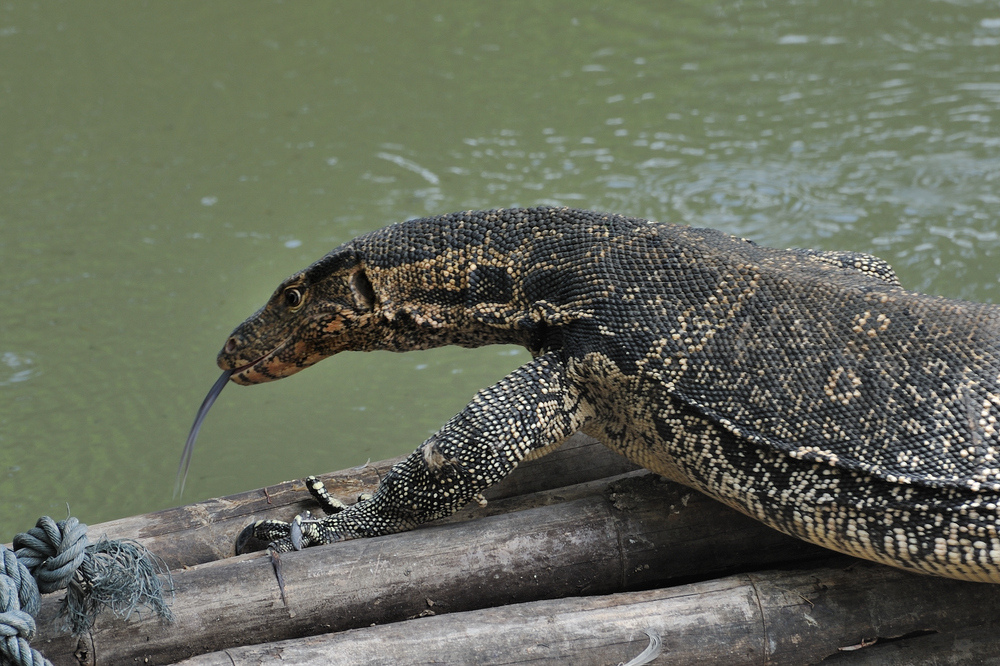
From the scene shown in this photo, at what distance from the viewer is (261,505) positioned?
11.7ft

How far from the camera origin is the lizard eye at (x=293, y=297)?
351 centimetres

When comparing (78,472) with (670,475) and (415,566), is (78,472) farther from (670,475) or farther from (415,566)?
(670,475)

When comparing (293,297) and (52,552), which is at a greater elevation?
(293,297)

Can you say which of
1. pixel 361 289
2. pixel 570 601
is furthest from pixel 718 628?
pixel 361 289

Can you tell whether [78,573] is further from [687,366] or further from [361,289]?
[687,366]

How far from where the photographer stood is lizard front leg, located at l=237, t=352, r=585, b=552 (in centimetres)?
305

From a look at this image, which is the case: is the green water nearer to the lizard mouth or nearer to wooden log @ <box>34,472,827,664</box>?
the lizard mouth

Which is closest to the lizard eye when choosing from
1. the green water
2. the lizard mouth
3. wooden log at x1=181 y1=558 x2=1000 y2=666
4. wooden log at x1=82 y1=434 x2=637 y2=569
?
the lizard mouth

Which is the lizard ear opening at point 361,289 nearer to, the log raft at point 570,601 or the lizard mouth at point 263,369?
the lizard mouth at point 263,369

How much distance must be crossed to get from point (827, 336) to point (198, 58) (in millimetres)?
8108

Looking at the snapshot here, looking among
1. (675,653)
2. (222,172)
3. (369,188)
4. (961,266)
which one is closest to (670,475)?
(675,653)

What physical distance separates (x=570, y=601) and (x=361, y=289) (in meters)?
1.39

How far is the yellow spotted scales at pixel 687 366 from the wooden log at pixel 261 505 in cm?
18

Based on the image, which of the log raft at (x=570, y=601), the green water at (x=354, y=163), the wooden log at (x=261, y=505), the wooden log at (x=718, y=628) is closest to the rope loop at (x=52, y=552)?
the log raft at (x=570, y=601)
